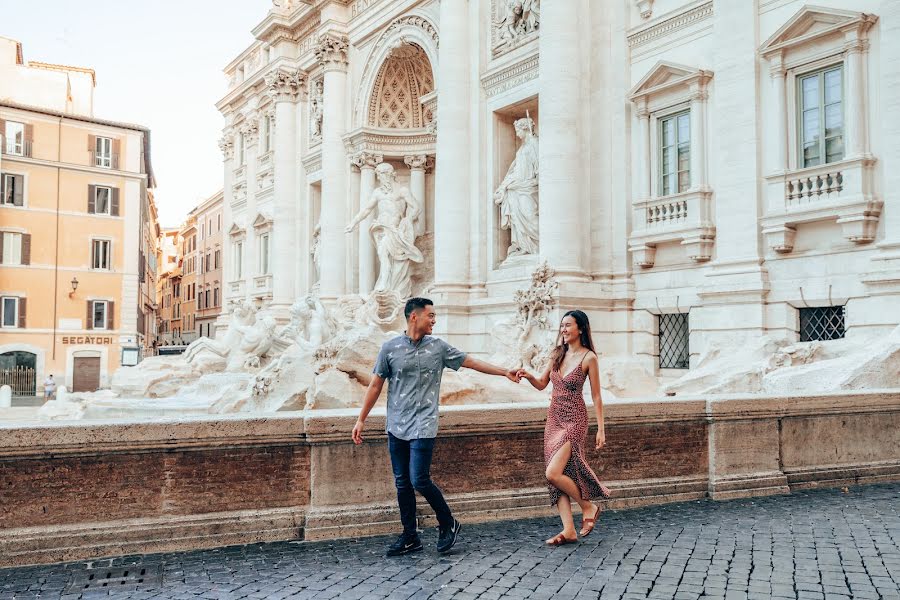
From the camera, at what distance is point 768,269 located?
13766mm

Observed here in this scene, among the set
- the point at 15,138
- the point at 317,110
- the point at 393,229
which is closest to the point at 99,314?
the point at 15,138

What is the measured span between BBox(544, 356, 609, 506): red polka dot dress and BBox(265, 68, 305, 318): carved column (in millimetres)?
24600

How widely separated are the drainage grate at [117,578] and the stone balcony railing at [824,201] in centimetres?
1099

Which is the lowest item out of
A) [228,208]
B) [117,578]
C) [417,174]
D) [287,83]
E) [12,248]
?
[117,578]

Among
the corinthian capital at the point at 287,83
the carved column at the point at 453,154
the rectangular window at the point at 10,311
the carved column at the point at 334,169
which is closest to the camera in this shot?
the carved column at the point at 453,154

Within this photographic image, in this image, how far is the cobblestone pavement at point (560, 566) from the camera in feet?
15.3

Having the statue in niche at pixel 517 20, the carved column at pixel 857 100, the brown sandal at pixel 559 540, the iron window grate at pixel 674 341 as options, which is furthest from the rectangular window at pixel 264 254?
the brown sandal at pixel 559 540

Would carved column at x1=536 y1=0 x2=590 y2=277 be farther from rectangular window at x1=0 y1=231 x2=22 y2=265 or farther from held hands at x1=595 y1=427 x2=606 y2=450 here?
rectangular window at x1=0 y1=231 x2=22 y2=265

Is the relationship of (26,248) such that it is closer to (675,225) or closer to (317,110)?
(317,110)

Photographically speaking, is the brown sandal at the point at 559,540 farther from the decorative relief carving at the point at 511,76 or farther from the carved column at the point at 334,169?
the carved column at the point at 334,169

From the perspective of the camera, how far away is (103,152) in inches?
1523

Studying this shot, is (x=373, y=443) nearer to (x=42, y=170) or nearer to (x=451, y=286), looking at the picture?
(x=451, y=286)

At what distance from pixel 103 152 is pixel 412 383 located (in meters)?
37.6

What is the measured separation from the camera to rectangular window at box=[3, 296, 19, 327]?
35.1m
